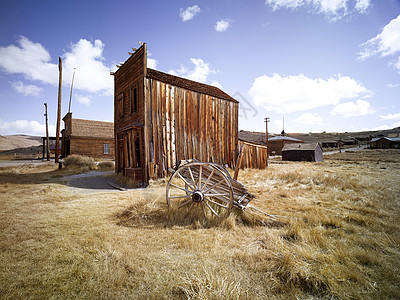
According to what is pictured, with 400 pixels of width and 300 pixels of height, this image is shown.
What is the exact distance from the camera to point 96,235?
10.1 ft

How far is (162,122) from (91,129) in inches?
687

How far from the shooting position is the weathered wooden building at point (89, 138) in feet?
67.5

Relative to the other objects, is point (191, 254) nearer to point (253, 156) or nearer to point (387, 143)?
point (253, 156)

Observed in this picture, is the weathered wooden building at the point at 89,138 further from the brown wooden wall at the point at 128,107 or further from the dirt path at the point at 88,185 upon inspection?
the dirt path at the point at 88,185

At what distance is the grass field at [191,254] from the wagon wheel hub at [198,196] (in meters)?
0.44

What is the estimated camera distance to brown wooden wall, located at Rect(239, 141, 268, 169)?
42.1ft

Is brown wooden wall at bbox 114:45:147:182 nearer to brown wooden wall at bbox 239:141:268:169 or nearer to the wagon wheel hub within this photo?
the wagon wheel hub

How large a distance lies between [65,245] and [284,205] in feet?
15.5

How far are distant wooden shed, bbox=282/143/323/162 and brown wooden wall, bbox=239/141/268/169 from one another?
11.0 m

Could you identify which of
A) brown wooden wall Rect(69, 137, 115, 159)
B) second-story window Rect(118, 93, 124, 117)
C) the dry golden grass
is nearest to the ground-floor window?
brown wooden wall Rect(69, 137, 115, 159)

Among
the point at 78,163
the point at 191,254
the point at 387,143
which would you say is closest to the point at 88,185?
the point at 191,254

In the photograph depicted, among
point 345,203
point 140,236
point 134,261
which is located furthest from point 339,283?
point 345,203

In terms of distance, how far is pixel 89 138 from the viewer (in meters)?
21.1

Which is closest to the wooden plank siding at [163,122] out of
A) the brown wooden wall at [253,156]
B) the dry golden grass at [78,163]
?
the brown wooden wall at [253,156]
